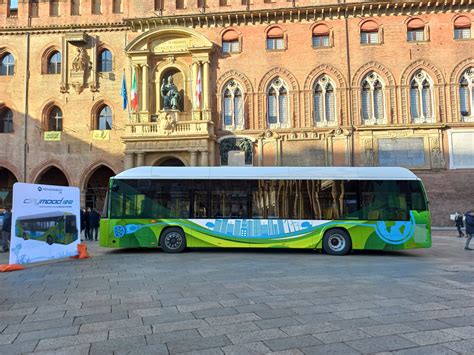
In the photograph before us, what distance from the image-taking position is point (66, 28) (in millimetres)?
27500

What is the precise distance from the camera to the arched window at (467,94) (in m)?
24.5

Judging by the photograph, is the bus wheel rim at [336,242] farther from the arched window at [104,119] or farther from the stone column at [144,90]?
the arched window at [104,119]

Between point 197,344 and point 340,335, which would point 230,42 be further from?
point 197,344

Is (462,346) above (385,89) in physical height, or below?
below

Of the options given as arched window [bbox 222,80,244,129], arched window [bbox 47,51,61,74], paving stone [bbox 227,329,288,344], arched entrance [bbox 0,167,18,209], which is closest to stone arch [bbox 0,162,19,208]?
arched entrance [bbox 0,167,18,209]

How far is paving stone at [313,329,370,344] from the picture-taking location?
4.56 metres

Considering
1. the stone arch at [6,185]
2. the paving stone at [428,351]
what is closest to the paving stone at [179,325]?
the paving stone at [428,351]

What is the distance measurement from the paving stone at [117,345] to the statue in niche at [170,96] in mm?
21296

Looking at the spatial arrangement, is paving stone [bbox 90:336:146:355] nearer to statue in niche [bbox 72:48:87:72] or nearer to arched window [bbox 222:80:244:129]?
arched window [bbox 222:80:244:129]

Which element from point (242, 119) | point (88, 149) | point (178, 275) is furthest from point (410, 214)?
point (88, 149)

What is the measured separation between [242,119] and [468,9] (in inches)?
618

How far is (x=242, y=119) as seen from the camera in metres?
25.6

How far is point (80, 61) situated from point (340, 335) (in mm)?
27067

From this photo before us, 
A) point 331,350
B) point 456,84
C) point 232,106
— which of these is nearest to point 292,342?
point 331,350
